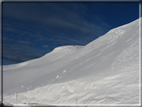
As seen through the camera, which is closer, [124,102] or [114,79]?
[124,102]

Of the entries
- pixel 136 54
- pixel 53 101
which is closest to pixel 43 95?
pixel 53 101

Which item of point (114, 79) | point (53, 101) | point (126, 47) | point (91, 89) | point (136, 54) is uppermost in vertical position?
point (126, 47)

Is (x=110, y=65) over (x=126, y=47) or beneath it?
beneath

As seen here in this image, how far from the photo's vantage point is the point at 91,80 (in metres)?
10.8

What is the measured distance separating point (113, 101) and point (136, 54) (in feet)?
17.4

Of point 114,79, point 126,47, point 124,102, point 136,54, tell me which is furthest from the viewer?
point 126,47

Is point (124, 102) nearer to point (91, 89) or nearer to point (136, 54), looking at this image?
point (91, 89)

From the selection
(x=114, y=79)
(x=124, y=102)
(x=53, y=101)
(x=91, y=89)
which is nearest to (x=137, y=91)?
(x=124, y=102)

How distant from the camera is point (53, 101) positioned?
10.7 metres

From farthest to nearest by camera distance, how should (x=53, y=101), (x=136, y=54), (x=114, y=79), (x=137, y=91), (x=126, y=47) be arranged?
1. (x=126, y=47)
2. (x=136, y=54)
3. (x=53, y=101)
4. (x=114, y=79)
5. (x=137, y=91)

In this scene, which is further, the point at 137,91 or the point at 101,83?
the point at 101,83

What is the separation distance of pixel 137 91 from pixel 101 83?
2.38 metres

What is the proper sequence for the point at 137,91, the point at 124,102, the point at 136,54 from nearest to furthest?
the point at 124,102, the point at 137,91, the point at 136,54

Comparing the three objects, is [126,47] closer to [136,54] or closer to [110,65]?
[136,54]
